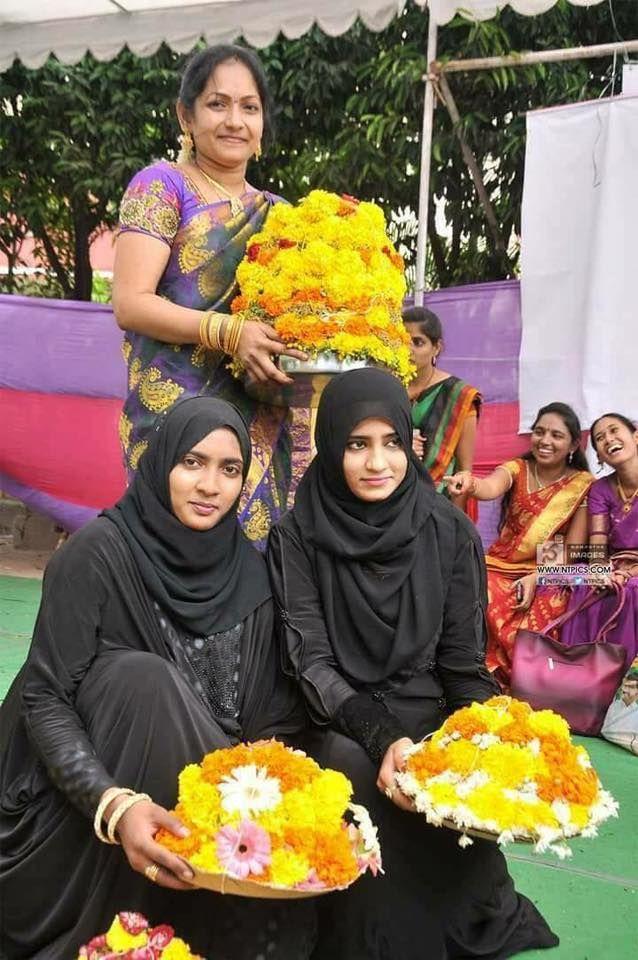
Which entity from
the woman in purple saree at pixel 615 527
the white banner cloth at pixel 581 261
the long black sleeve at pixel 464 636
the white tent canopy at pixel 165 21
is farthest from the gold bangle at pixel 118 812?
the white tent canopy at pixel 165 21

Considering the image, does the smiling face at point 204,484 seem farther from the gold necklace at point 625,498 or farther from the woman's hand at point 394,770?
the gold necklace at point 625,498

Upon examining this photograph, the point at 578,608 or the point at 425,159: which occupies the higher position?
the point at 425,159

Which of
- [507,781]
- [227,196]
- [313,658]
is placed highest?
[227,196]

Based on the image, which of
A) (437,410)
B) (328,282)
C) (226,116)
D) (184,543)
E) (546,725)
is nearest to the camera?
(546,725)

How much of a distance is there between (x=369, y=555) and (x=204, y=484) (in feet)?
1.41

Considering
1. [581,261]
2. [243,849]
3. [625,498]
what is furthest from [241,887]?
[581,261]

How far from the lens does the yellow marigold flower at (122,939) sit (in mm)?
1704

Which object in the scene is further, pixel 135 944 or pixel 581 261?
pixel 581 261

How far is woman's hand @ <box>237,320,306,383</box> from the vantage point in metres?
2.47

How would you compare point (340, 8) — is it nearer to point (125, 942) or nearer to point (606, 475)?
point (606, 475)

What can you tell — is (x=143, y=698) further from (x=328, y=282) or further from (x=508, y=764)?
(x=328, y=282)

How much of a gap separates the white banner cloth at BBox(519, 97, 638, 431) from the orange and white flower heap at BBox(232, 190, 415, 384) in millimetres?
2200

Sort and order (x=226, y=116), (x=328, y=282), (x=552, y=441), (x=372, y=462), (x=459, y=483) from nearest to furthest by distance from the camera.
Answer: (x=372, y=462) → (x=328, y=282) → (x=226, y=116) → (x=459, y=483) → (x=552, y=441)

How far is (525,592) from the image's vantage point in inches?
173
